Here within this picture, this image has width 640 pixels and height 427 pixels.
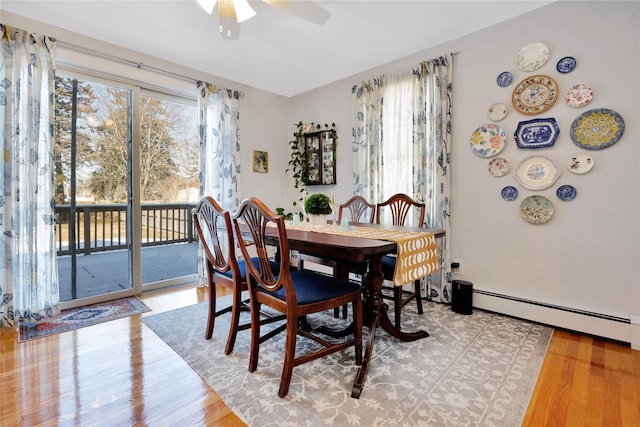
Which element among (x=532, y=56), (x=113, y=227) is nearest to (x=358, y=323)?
(x=532, y=56)

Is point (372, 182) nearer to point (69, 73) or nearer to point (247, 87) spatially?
point (247, 87)

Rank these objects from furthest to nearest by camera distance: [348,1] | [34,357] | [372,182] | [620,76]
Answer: [372,182] → [348,1] → [620,76] → [34,357]

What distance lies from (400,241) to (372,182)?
6.02 ft

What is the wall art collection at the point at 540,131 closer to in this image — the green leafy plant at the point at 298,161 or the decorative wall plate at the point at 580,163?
the decorative wall plate at the point at 580,163

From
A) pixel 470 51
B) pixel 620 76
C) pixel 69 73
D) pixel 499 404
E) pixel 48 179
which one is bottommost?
pixel 499 404

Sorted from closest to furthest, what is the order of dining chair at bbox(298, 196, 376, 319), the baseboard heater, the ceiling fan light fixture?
the ceiling fan light fixture → the baseboard heater → dining chair at bbox(298, 196, 376, 319)

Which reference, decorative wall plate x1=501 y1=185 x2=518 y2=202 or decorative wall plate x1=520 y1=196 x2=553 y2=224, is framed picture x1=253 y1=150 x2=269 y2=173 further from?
decorative wall plate x1=520 y1=196 x2=553 y2=224

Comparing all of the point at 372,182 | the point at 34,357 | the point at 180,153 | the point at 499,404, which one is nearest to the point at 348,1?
the point at 372,182

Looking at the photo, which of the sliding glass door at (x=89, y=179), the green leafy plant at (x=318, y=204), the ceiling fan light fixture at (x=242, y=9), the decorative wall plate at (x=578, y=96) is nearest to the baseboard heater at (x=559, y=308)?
the decorative wall plate at (x=578, y=96)

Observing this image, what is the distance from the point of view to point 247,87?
12.8 feet

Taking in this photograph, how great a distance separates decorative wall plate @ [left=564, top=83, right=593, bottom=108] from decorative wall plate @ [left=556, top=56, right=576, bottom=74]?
0.46 feet

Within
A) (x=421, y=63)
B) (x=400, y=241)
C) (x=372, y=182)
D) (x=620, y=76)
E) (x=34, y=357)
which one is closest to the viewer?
(x=400, y=241)

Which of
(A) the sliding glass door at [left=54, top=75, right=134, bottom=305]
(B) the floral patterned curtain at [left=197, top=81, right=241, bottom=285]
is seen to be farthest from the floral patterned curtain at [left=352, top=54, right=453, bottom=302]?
(A) the sliding glass door at [left=54, top=75, right=134, bottom=305]

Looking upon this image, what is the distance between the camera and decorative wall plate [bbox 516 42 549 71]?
7.70ft
